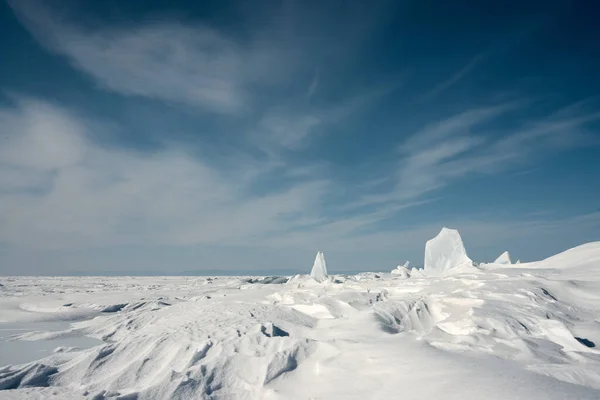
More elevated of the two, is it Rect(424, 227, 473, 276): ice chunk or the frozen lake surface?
Rect(424, 227, 473, 276): ice chunk

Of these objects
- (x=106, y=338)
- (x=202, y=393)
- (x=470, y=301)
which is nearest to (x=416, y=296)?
(x=470, y=301)

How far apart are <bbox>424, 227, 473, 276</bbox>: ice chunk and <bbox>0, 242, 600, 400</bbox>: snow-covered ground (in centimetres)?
704

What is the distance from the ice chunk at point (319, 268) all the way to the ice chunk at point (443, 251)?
512cm

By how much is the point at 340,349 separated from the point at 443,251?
13.6 metres

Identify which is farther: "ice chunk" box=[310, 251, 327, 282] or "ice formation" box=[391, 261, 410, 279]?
"ice formation" box=[391, 261, 410, 279]

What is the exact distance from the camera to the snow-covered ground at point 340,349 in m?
3.88

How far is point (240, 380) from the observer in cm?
454

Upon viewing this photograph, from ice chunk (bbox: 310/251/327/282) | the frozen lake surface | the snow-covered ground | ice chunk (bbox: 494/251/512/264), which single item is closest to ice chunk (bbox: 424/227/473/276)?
ice chunk (bbox: 494/251/512/264)

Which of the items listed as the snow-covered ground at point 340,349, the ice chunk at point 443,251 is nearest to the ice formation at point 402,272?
the ice chunk at point 443,251

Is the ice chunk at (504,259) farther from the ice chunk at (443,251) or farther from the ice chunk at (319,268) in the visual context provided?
the ice chunk at (319,268)

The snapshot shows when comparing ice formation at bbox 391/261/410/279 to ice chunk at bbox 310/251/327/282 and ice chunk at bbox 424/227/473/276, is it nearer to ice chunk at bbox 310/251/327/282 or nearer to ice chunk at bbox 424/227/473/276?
ice chunk at bbox 424/227/473/276

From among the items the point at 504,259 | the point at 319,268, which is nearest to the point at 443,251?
the point at 504,259

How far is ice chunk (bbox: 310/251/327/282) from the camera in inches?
680

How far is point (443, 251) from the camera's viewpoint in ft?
56.0
